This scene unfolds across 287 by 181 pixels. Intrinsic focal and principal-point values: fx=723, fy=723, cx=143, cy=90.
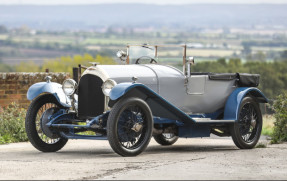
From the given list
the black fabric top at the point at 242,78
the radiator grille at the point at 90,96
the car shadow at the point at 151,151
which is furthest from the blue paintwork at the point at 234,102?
the radiator grille at the point at 90,96

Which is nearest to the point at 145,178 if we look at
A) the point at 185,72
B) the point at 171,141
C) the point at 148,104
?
the point at 148,104

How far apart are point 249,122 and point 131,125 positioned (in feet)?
8.74

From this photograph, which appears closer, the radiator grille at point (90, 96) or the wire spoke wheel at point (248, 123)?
the radiator grille at point (90, 96)

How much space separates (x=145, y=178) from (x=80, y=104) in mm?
3270

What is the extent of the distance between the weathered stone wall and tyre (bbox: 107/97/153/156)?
509cm

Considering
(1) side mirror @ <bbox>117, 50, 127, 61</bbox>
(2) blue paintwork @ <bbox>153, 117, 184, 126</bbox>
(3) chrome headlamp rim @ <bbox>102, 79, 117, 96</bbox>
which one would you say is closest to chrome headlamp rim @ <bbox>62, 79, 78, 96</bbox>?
(3) chrome headlamp rim @ <bbox>102, 79, 117, 96</bbox>

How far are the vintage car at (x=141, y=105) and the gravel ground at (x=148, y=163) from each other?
0.31 metres

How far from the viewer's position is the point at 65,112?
1138 centimetres

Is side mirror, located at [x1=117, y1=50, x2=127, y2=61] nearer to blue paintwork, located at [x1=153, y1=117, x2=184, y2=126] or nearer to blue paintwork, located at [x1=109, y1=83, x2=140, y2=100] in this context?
blue paintwork, located at [x1=153, y1=117, x2=184, y2=126]

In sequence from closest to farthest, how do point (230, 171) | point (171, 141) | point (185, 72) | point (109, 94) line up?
1. point (230, 171)
2. point (109, 94)
3. point (185, 72)
4. point (171, 141)

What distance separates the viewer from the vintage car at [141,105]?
1043 cm

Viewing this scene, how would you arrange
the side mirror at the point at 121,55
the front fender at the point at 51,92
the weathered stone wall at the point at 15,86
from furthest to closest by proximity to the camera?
the weathered stone wall at the point at 15,86 → the side mirror at the point at 121,55 → the front fender at the point at 51,92

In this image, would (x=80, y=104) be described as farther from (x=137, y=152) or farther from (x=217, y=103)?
(x=217, y=103)

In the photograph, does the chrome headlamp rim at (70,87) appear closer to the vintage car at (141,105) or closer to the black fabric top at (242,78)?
the vintage car at (141,105)
